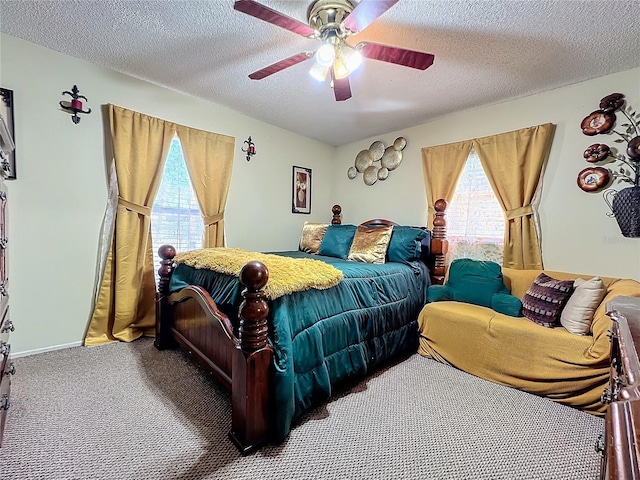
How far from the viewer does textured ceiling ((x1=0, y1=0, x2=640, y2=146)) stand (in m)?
1.74

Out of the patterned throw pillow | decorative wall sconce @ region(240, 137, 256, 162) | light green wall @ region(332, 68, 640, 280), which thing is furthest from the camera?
decorative wall sconce @ region(240, 137, 256, 162)

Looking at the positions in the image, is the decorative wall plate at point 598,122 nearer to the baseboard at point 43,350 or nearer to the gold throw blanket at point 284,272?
the gold throw blanket at point 284,272

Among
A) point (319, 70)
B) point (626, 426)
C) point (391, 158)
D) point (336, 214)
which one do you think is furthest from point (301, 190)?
point (626, 426)

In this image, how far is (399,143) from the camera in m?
3.71

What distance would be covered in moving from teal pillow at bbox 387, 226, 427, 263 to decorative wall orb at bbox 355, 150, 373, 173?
1.48 m

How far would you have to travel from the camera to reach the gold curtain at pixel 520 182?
267 cm

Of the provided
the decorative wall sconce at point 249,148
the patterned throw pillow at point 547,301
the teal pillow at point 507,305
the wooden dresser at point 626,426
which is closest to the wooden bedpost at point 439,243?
the teal pillow at point 507,305

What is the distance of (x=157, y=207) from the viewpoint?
9.62 feet

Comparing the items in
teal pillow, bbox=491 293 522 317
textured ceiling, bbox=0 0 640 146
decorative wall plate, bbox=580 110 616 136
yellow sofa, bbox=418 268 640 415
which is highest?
textured ceiling, bbox=0 0 640 146

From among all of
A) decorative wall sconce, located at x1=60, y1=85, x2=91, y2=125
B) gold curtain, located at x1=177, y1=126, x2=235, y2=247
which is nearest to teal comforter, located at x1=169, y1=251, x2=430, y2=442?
gold curtain, located at x1=177, y1=126, x2=235, y2=247

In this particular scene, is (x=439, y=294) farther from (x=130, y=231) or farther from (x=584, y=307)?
(x=130, y=231)

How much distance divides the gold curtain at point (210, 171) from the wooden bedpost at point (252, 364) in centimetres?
204

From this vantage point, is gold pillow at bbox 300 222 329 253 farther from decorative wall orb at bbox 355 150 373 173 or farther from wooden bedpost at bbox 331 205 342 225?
decorative wall orb at bbox 355 150 373 173

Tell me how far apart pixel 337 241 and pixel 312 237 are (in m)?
0.46
